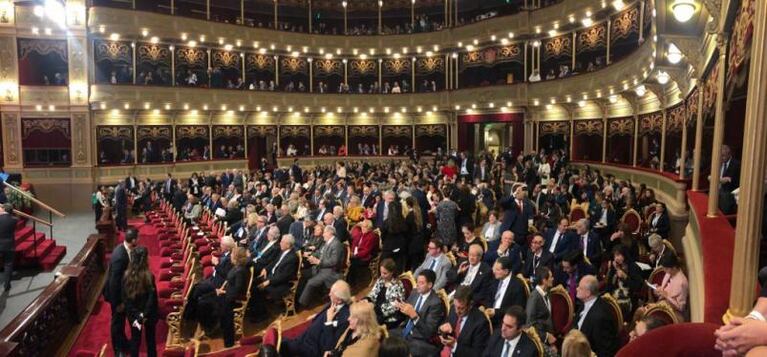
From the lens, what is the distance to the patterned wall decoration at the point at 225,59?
25391 millimetres

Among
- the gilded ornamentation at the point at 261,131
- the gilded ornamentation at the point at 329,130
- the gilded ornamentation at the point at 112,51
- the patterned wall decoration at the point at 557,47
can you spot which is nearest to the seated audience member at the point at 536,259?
the patterned wall decoration at the point at 557,47

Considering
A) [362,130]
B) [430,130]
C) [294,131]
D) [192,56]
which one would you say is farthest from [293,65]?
[430,130]

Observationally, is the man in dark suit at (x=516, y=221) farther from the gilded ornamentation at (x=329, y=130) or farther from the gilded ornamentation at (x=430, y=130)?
the gilded ornamentation at (x=329, y=130)

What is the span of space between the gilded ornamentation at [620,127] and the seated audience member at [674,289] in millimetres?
14473

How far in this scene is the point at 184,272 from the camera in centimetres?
823

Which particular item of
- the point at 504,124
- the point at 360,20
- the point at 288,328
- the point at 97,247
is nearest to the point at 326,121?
the point at 360,20

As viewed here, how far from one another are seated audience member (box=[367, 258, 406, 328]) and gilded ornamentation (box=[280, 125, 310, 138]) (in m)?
23.0

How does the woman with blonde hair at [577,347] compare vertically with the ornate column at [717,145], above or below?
below

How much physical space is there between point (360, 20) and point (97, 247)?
77.3ft

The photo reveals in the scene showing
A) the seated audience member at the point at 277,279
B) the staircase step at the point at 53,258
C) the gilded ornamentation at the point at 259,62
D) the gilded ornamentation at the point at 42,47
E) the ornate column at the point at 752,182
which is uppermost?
the gilded ornamentation at the point at 259,62

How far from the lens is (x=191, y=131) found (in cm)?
2467

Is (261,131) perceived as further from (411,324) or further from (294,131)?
(411,324)

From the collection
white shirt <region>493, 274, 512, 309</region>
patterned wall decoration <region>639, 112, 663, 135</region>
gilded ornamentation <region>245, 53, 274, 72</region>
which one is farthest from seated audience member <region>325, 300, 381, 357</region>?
gilded ornamentation <region>245, 53, 274, 72</region>

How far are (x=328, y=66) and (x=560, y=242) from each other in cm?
2365
